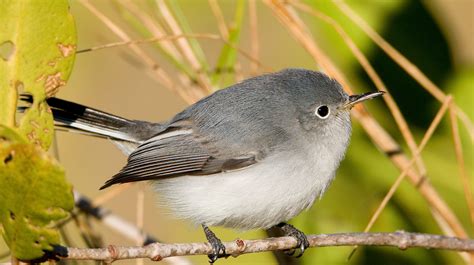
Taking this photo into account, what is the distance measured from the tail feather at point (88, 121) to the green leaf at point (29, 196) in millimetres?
1122

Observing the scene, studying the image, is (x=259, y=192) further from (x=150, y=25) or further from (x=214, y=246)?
(x=150, y=25)

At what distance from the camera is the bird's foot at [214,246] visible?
6.81ft

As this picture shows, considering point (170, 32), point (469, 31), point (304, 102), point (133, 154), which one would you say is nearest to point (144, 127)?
point (133, 154)

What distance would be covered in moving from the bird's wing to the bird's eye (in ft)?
Result: 1.00

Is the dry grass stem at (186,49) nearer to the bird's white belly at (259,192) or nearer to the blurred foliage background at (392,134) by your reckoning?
the blurred foliage background at (392,134)

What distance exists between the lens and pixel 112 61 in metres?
4.35

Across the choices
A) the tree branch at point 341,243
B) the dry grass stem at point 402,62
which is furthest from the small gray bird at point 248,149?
the tree branch at point 341,243

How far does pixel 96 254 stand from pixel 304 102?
3.99ft

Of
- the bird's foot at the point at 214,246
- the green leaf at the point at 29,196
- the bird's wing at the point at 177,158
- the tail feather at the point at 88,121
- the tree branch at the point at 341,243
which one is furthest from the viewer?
the tail feather at the point at 88,121

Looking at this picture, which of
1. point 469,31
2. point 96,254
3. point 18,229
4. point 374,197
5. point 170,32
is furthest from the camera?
point 469,31

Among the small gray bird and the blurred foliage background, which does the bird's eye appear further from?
the blurred foliage background

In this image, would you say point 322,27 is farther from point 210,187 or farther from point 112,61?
point 112,61

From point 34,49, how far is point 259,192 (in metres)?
0.92

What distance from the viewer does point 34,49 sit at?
1537mm
